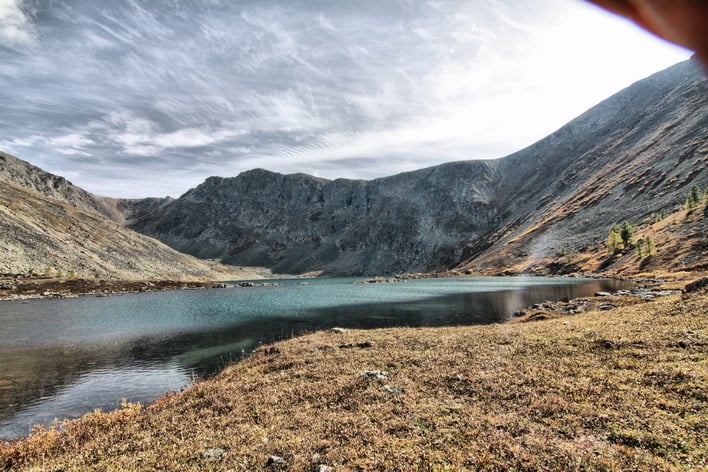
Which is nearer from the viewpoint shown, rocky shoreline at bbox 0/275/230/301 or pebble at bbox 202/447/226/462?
pebble at bbox 202/447/226/462

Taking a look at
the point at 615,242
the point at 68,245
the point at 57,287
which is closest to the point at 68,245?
the point at 68,245

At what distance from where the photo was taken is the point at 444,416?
533 inches

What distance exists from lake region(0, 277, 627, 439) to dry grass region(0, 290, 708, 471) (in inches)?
315

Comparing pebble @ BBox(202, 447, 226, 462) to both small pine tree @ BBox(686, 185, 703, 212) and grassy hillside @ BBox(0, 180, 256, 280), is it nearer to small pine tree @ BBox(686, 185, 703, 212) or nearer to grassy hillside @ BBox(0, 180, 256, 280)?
grassy hillside @ BBox(0, 180, 256, 280)

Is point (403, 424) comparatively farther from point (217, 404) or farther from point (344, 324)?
point (344, 324)

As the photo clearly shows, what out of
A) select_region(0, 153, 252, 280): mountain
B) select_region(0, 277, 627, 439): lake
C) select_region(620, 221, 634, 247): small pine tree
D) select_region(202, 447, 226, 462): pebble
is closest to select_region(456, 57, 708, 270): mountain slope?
select_region(620, 221, 634, 247): small pine tree

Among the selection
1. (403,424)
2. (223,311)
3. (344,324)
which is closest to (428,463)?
(403,424)

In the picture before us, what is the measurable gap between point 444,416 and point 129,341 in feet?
132

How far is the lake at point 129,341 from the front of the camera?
23922mm

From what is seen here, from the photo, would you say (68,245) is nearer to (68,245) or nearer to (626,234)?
(68,245)

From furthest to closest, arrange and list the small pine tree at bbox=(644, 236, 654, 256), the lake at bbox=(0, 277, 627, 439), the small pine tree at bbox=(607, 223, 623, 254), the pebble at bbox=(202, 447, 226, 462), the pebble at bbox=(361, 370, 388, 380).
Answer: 1. the small pine tree at bbox=(607, 223, 623, 254)
2. the small pine tree at bbox=(644, 236, 654, 256)
3. the lake at bbox=(0, 277, 627, 439)
4. the pebble at bbox=(361, 370, 388, 380)
5. the pebble at bbox=(202, 447, 226, 462)

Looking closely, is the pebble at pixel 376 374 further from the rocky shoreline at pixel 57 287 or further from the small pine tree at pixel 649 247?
the small pine tree at pixel 649 247

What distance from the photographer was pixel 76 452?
13016mm

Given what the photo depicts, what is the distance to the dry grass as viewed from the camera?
1056cm
